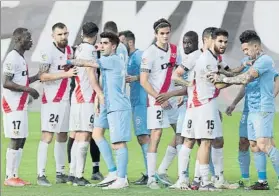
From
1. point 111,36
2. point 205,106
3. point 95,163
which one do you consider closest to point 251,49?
point 205,106

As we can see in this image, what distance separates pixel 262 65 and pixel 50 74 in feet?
7.64

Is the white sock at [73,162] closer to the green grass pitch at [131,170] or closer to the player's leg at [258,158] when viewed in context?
the green grass pitch at [131,170]

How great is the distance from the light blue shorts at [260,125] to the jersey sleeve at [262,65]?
0.44 meters

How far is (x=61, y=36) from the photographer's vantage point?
11.6 metres

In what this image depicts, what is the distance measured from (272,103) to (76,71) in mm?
2075

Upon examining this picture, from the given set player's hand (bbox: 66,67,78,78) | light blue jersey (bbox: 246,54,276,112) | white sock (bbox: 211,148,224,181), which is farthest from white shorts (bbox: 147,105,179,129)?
light blue jersey (bbox: 246,54,276,112)

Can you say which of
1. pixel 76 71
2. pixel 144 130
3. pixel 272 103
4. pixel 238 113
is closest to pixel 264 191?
pixel 272 103

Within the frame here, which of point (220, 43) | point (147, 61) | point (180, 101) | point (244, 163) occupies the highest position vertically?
point (220, 43)

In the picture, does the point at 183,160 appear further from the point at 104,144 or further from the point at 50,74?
the point at 50,74

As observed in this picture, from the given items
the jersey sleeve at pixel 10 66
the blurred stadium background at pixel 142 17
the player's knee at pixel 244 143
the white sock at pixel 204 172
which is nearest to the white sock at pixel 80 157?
the jersey sleeve at pixel 10 66

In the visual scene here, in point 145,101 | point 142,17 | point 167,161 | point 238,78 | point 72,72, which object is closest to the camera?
point 238,78

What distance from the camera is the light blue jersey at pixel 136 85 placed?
11.6 meters

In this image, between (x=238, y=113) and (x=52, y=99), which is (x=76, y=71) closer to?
(x=52, y=99)

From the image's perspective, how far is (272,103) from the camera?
10.8 meters
